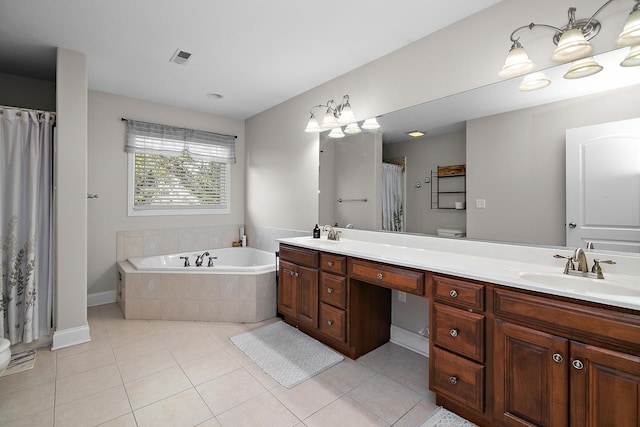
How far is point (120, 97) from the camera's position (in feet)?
11.9

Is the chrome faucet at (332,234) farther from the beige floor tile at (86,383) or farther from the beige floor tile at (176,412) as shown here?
the beige floor tile at (86,383)

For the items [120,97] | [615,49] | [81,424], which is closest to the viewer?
[615,49]

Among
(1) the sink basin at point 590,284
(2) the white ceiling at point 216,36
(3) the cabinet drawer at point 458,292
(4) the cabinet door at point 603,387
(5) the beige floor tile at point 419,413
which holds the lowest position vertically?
(5) the beige floor tile at point 419,413

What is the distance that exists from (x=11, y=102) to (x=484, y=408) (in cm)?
473

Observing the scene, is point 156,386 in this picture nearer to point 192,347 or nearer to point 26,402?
point 192,347

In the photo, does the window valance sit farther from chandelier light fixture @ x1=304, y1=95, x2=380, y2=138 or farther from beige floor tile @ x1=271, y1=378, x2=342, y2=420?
beige floor tile @ x1=271, y1=378, x2=342, y2=420

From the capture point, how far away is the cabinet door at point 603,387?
3.72 ft

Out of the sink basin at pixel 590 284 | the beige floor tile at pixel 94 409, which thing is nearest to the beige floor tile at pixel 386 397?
the sink basin at pixel 590 284

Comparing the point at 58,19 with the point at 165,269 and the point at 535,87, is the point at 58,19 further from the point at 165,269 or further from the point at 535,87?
the point at 535,87

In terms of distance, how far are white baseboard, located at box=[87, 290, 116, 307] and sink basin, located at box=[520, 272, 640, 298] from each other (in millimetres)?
4124

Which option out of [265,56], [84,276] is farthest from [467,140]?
[84,276]

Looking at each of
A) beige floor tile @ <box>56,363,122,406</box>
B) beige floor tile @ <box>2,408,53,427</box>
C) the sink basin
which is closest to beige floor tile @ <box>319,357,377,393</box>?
the sink basin

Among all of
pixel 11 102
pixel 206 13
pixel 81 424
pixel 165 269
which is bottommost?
pixel 81 424

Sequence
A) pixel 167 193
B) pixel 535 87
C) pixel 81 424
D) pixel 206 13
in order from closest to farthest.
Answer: pixel 81 424 → pixel 535 87 → pixel 206 13 → pixel 167 193
